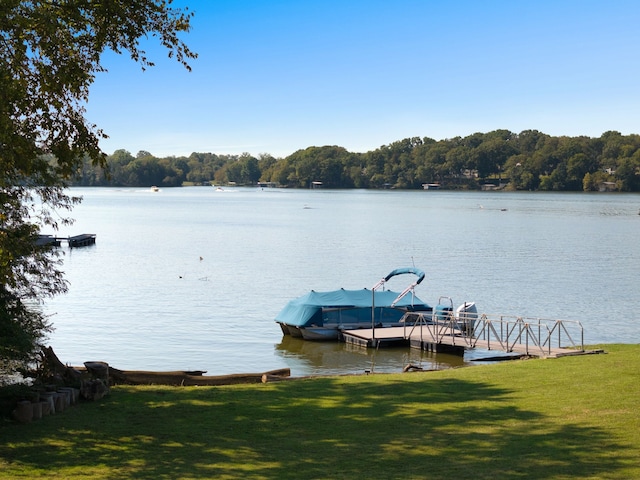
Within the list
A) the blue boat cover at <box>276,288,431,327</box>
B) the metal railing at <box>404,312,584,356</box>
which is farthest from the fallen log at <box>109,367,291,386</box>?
the blue boat cover at <box>276,288,431,327</box>

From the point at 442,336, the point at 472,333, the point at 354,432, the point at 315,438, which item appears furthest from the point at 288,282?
the point at 315,438

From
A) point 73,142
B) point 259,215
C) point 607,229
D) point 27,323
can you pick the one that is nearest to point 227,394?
point 27,323

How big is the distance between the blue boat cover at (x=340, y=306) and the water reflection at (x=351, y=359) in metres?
1.52

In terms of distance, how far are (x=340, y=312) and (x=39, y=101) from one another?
25162 mm

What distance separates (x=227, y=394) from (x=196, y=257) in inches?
2202

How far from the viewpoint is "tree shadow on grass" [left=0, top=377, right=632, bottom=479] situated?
11.8 m

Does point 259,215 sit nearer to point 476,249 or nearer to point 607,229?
point 607,229

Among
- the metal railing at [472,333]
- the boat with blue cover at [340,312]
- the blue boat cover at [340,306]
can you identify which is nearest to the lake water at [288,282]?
the boat with blue cover at [340,312]

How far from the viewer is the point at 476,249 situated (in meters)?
79.5

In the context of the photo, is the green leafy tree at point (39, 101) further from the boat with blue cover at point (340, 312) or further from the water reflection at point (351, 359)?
the boat with blue cover at point (340, 312)

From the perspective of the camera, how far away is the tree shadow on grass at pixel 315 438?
11.8 m

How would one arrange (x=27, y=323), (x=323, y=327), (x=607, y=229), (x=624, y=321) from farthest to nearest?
(x=607, y=229) < (x=624, y=321) < (x=323, y=327) < (x=27, y=323)

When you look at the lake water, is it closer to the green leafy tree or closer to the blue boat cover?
the blue boat cover

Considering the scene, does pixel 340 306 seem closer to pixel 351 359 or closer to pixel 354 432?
pixel 351 359
